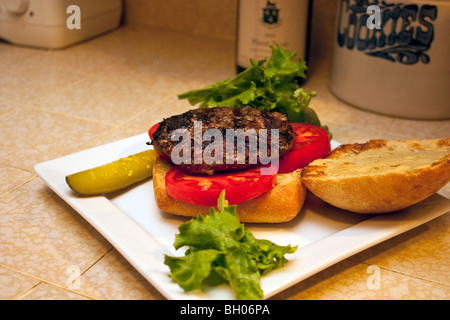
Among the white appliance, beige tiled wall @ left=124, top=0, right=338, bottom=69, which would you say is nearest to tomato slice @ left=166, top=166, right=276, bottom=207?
beige tiled wall @ left=124, top=0, right=338, bottom=69

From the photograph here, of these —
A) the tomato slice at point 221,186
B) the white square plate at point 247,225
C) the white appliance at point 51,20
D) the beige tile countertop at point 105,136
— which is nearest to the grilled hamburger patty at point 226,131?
the tomato slice at point 221,186

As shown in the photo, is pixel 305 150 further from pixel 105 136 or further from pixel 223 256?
pixel 105 136

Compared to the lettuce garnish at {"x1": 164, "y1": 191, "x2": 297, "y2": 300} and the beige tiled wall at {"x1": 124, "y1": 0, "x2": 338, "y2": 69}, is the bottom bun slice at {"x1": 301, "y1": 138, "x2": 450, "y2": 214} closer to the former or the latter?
the lettuce garnish at {"x1": 164, "y1": 191, "x2": 297, "y2": 300}

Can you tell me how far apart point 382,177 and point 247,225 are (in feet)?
0.99

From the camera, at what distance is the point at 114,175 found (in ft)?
4.01

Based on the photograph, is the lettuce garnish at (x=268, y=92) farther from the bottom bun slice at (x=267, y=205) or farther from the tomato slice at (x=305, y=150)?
the bottom bun slice at (x=267, y=205)

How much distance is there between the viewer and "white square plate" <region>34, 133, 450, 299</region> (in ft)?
3.02

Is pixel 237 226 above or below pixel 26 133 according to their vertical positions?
above

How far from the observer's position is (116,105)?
1987mm

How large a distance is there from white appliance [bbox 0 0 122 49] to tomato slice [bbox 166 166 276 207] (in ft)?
4.97

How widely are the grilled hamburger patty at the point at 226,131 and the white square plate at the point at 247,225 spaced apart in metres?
0.14
